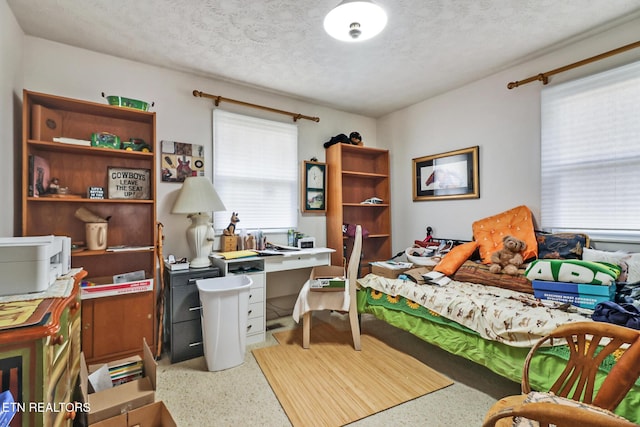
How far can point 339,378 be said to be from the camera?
6.73 ft

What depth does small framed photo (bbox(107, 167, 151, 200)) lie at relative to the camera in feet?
7.96

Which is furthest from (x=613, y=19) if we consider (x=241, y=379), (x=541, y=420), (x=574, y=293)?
(x=241, y=379)

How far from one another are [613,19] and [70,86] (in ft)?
13.9

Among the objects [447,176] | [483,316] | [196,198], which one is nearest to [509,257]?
[483,316]

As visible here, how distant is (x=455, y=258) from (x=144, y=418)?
263 centimetres

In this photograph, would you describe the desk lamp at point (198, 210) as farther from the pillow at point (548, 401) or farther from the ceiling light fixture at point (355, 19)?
the pillow at point (548, 401)

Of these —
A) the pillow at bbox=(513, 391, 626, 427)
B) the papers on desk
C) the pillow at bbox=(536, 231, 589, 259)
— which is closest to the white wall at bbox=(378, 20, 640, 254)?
the pillow at bbox=(536, 231, 589, 259)

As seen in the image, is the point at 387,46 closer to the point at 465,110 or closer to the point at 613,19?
the point at 465,110

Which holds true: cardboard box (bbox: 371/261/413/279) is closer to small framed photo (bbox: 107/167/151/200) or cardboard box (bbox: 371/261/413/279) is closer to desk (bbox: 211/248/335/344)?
desk (bbox: 211/248/335/344)

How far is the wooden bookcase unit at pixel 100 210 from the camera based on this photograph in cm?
205

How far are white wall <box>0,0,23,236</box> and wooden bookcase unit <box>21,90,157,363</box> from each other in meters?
0.08

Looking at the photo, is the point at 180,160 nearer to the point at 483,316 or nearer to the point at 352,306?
the point at 352,306

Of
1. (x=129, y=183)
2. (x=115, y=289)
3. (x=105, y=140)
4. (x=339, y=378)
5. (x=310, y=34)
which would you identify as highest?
(x=310, y=34)

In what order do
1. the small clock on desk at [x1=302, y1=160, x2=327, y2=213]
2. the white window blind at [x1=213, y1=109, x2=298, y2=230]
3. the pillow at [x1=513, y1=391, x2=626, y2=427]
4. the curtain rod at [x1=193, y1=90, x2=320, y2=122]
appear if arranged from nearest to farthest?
the pillow at [x1=513, y1=391, x2=626, y2=427] → the curtain rod at [x1=193, y1=90, x2=320, y2=122] → the white window blind at [x1=213, y1=109, x2=298, y2=230] → the small clock on desk at [x1=302, y1=160, x2=327, y2=213]
